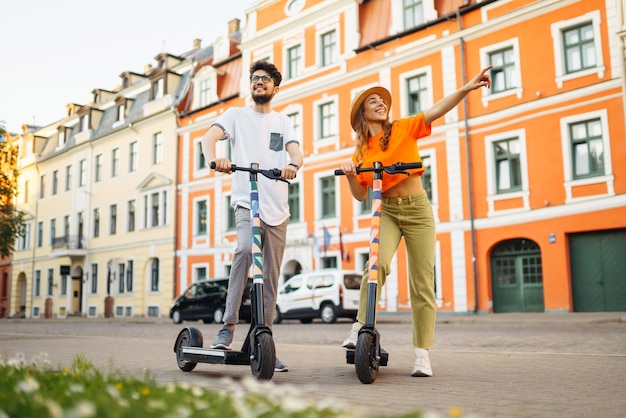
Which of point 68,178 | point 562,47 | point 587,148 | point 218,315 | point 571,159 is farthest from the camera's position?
point 68,178

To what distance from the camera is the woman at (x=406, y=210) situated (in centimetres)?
502

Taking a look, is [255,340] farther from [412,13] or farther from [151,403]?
[412,13]

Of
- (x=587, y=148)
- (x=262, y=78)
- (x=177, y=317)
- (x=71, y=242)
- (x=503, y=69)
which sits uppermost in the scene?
(x=503, y=69)

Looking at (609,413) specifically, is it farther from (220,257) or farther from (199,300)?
(220,257)

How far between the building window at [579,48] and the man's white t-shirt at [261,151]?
672 inches

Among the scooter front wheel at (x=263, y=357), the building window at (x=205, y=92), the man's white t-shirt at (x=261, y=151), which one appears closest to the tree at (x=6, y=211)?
the building window at (x=205, y=92)

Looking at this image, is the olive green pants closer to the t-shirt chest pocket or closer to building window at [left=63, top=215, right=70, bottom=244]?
the t-shirt chest pocket

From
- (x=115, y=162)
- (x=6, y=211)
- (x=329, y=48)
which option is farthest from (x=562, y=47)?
(x=115, y=162)

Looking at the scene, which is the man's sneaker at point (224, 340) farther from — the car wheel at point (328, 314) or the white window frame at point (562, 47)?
the white window frame at point (562, 47)

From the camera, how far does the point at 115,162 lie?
39906 mm

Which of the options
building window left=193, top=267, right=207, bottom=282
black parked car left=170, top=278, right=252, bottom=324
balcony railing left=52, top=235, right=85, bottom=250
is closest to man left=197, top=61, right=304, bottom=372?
black parked car left=170, top=278, right=252, bottom=324

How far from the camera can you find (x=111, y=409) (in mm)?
1959

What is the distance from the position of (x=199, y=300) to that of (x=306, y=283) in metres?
4.64

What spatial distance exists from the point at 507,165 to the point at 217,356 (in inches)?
720
